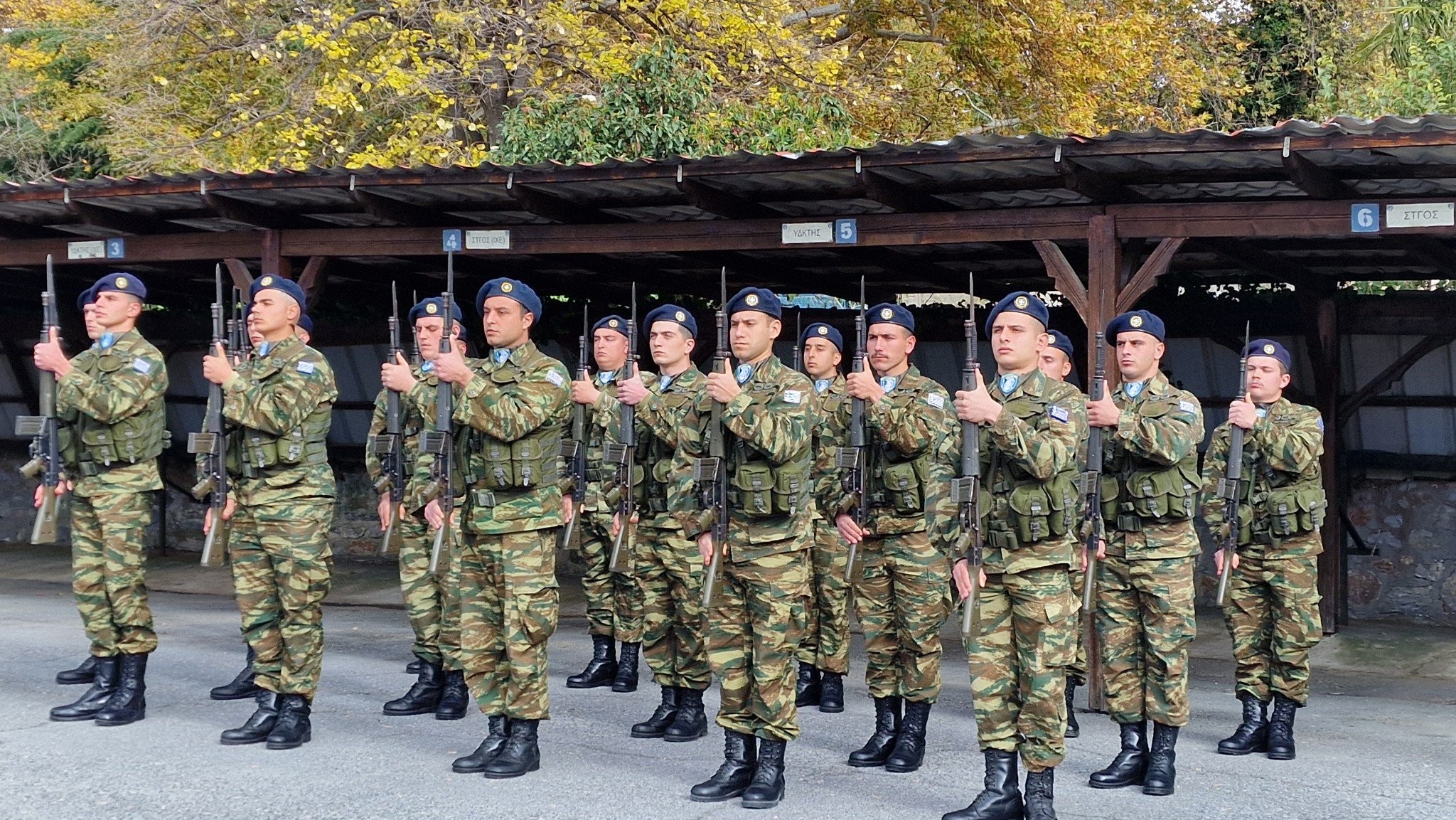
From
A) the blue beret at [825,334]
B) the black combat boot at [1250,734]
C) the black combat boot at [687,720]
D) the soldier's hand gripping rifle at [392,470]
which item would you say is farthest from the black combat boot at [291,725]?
the black combat boot at [1250,734]

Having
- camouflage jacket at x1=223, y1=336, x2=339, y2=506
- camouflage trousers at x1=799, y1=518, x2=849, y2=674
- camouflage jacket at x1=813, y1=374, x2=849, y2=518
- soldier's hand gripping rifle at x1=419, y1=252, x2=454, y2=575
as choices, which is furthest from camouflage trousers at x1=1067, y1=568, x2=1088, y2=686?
camouflage jacket at x1=223, y1=336, x2=339, y2=506

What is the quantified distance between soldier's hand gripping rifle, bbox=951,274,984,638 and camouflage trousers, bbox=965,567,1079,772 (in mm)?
75

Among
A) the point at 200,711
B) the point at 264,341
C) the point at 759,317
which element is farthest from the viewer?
the point at 200,711

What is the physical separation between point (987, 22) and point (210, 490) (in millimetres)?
14639

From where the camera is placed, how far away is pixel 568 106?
586 inches

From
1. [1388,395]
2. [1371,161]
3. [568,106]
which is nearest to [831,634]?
[1371,161]

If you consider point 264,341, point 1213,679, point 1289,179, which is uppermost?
point 1289,179

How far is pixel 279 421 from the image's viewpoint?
6535mm

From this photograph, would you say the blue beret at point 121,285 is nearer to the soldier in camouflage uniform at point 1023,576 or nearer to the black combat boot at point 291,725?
the black combat boot at point 291,725

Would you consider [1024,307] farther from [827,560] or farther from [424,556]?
[424,556]

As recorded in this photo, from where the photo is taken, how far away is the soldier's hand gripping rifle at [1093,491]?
6.08 m

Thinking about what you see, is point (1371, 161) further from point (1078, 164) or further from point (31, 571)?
point (31, 571)

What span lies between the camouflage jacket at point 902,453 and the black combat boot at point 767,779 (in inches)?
56.8

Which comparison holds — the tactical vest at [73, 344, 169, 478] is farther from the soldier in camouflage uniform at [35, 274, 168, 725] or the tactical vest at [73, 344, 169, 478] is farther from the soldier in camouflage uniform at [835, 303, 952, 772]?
the soldier in camouflage uniform at [835, 303, 952, 772]
